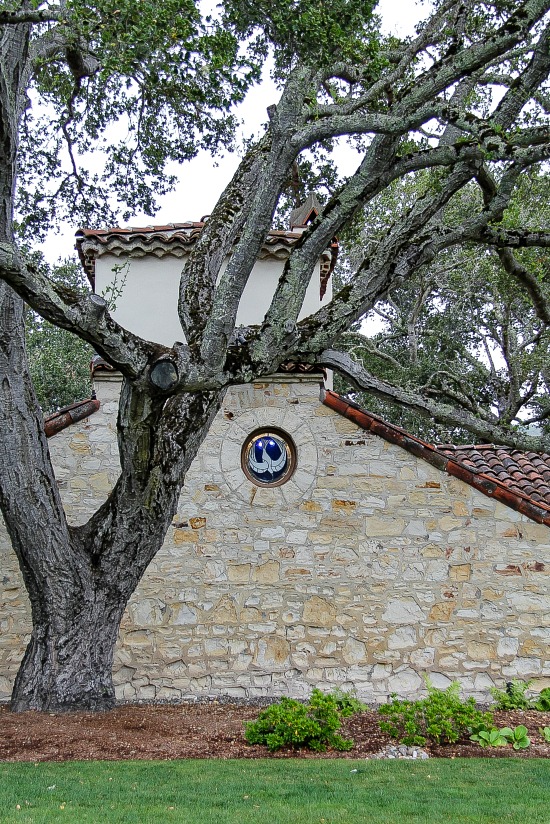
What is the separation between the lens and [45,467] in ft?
21.3

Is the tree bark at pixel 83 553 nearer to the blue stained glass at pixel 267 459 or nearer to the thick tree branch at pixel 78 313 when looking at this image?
the thick tree branch at pixel 78 313

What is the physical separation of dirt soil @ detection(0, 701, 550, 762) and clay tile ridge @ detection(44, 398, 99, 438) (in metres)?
3.04

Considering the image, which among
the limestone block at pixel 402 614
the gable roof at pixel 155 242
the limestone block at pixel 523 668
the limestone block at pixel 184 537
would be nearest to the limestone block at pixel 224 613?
the limestone block at pixel 184 537

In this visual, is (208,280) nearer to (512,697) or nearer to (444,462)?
(444,462)

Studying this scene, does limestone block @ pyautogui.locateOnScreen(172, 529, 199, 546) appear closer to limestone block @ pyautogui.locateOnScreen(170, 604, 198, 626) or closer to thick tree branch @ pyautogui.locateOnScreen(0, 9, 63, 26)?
limestone block @ pyautogui.locateOnScreen(170, 604, 198, 626)

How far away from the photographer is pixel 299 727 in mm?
5695

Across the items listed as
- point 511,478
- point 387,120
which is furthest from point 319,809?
point 511,478

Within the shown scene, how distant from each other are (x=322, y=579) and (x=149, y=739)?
2.99 meters

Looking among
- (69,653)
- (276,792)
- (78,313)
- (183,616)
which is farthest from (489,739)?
(78,313)

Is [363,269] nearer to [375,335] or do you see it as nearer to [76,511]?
[76,511]

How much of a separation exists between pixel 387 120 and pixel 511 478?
5.63 m

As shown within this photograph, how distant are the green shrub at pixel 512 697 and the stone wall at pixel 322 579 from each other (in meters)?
0.30

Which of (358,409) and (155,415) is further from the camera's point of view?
(358,409)

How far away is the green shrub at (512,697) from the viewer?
24.7 feet
